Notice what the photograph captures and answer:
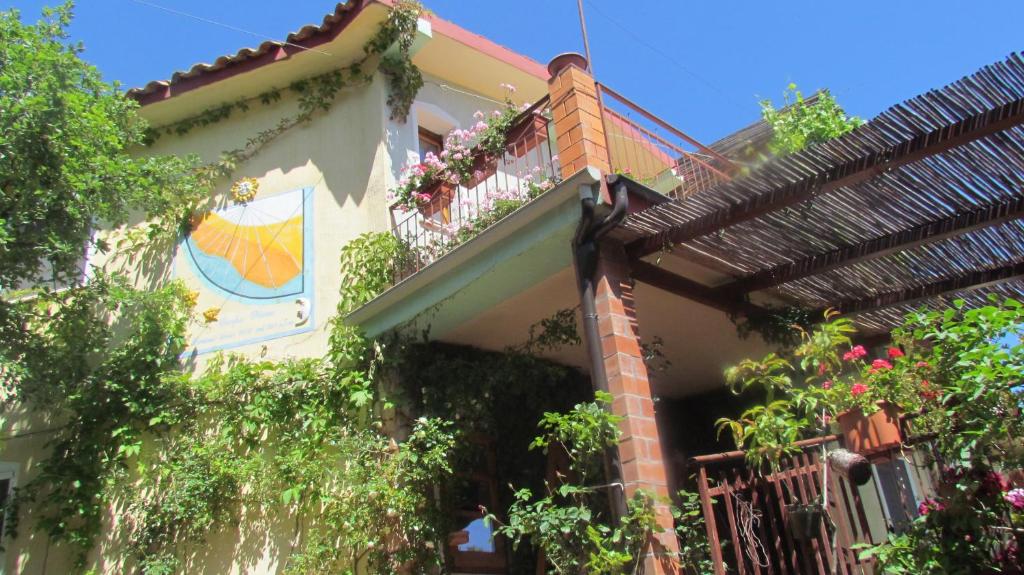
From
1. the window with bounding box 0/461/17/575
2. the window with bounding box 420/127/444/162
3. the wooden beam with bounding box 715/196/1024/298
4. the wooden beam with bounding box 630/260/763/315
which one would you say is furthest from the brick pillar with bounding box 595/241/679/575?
the window with bounding box 0/461/17/575

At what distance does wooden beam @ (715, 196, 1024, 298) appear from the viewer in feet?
15.6

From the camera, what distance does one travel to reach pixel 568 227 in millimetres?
5262

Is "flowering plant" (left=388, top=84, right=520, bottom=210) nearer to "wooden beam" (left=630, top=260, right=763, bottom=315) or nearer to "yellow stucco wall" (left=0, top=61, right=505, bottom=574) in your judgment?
"yellow stucco wall" (left=0, top=61, right=505, bottom=574)

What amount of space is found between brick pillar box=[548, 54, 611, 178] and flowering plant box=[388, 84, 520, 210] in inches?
35.3

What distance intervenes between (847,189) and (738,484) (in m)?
1.93

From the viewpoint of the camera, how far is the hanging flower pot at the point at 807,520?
14.8ft

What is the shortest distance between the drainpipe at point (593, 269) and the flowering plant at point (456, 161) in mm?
1665

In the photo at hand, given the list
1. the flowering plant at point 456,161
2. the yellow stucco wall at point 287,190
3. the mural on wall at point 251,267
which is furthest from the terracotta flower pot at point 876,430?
the mural on wall at point 251,267

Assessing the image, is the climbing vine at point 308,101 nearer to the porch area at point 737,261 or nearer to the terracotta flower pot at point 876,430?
the porch area at point 737,261

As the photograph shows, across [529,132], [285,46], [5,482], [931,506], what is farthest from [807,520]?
[5,482]

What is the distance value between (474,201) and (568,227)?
2.00 meters

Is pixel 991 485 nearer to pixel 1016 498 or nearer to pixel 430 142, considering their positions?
pixel 1016 498

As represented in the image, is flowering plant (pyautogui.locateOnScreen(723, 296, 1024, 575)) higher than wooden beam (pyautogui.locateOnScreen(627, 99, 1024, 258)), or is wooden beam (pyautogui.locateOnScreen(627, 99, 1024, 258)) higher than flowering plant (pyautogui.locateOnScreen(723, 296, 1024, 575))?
wooden beam (pyautogui.locateOnScreen(627, 99, 1024, 258))

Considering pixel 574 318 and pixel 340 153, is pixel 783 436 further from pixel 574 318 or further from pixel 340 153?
pixel 340 153
